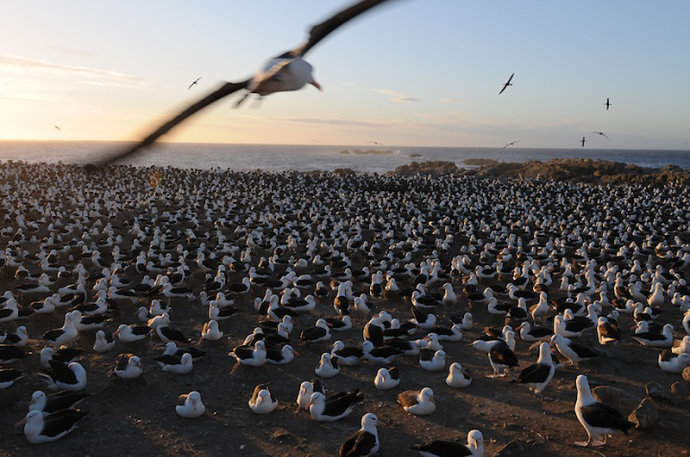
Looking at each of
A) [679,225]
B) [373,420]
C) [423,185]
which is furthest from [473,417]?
[423,185]

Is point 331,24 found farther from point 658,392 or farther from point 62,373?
point 658,392

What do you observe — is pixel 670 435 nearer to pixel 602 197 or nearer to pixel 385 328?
pixel 385 328

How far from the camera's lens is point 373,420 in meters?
7.25

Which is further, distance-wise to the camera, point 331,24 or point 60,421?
point 60,421

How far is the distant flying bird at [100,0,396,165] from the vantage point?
313 cm

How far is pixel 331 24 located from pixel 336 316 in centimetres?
1026

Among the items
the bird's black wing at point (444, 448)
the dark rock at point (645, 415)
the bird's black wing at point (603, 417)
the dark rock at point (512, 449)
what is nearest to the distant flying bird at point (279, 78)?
the bird's black wing at point (444, 448)

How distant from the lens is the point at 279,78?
3.50 metres

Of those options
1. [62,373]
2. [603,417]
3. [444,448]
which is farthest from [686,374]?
[62,373]

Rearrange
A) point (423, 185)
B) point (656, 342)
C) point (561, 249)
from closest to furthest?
point (656, 342), point (561, 249), point (423, 185)

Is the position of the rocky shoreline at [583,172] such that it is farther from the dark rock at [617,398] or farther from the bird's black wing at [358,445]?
the bird's black wing at [358,445]

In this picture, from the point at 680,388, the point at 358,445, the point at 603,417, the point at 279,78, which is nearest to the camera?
the point at 279,78

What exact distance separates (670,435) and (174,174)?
159ft

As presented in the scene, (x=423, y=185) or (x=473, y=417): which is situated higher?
(x=423, y=185)
